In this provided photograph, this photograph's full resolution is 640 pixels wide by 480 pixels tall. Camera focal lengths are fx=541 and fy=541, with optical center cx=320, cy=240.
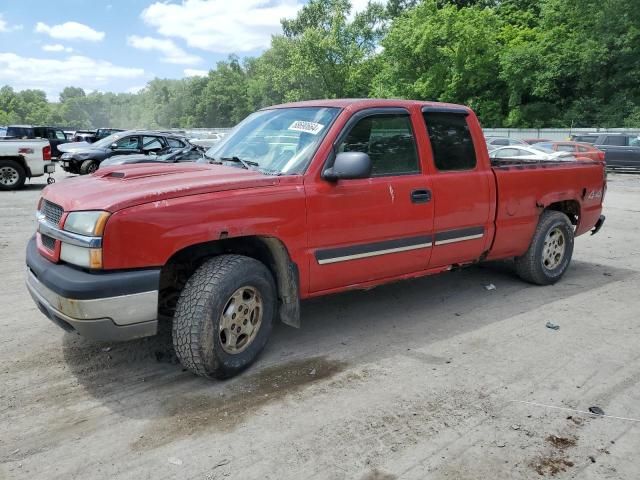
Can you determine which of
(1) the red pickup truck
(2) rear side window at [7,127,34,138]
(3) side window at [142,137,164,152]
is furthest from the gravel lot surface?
(2) rear side window at [7,127,34,138]

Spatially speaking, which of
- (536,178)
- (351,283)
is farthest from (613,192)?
(351,283)

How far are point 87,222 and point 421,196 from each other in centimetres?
259

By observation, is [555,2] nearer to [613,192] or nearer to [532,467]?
[613,192]

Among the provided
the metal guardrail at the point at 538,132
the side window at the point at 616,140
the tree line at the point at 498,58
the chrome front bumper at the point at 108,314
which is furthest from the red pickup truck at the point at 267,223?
the tree line at the point at 498,58

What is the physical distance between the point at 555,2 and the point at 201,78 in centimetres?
9678

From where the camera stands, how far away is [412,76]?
152ft

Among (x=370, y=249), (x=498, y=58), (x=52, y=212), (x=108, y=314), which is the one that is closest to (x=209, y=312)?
(x=108, y=314)

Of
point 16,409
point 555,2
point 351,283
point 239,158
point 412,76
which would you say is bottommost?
point 16,409

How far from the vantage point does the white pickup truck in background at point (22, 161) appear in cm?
1395

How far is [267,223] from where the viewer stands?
12.0ft

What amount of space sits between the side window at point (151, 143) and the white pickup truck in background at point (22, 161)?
3.06 metres

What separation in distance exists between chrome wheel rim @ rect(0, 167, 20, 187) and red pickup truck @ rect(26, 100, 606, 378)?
11975 millimetres

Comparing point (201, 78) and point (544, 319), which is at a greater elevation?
point (201, 78)

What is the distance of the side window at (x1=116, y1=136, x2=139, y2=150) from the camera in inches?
663
